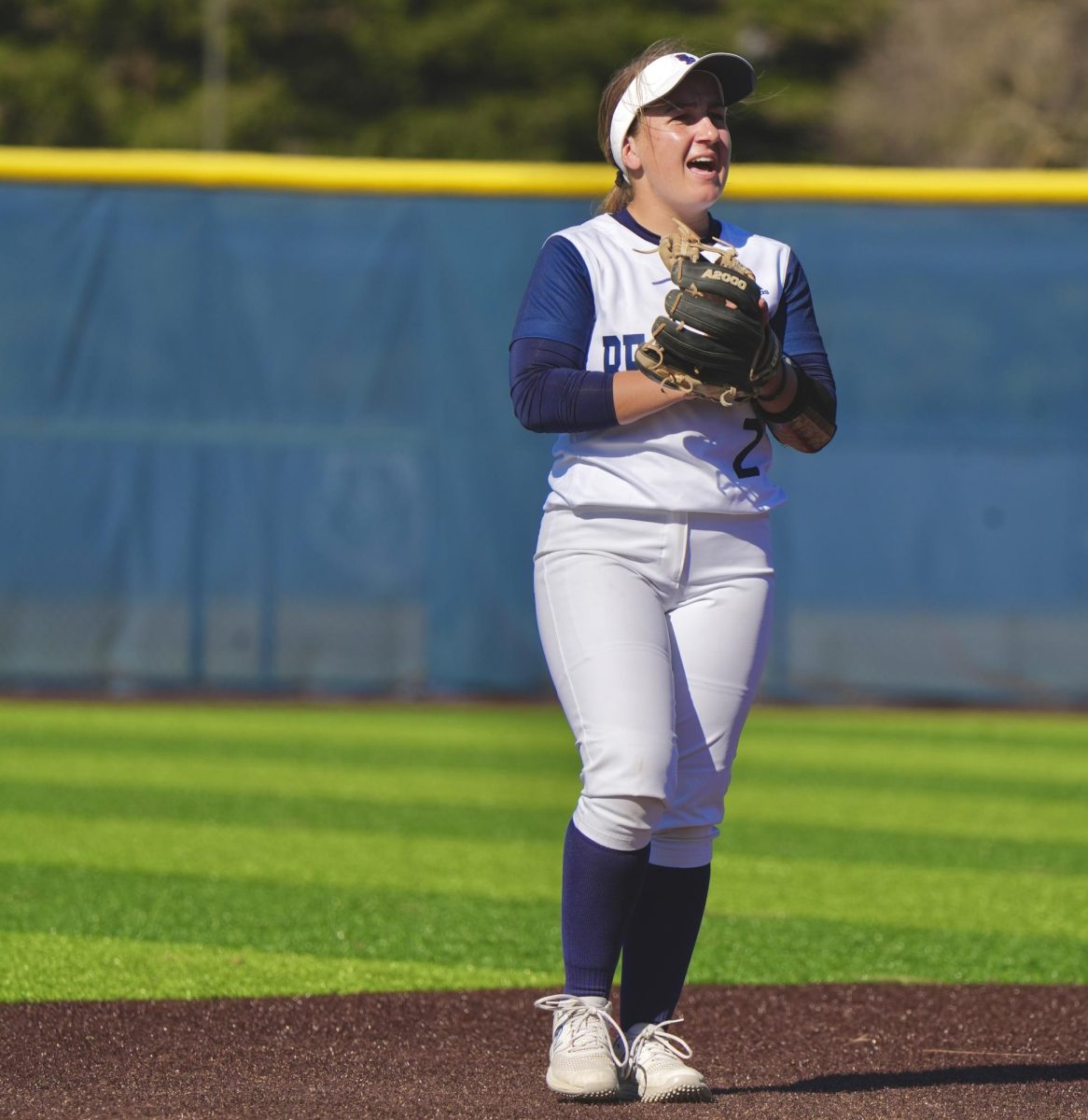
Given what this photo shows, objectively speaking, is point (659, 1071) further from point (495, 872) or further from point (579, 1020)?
point (495, 872)

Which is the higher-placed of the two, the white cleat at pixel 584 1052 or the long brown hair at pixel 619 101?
the long brown hair at pixel 619 101

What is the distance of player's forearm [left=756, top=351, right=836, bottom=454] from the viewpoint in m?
3.37

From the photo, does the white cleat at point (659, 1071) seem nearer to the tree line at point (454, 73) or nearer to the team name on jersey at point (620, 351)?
the team name on jersey at point (620, 351)

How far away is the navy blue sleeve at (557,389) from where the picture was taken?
3.28 meters

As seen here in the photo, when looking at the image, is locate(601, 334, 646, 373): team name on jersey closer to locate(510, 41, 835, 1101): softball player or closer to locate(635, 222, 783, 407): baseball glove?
locate(510, 41, 835, 1101): softball player

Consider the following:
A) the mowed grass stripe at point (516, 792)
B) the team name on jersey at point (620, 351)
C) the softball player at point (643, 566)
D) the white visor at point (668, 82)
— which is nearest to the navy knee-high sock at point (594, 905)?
the softball player at point (643, 566)

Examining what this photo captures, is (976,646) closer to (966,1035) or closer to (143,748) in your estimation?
(143,748)

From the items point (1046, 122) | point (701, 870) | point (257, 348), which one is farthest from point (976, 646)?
point (1046, 122)

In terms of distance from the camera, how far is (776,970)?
195 inches

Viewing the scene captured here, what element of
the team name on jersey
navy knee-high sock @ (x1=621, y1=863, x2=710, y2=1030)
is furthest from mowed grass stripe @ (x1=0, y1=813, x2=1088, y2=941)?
the team name on jersey

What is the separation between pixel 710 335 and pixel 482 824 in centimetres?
437

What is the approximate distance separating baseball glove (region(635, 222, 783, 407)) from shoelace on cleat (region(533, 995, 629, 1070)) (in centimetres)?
107

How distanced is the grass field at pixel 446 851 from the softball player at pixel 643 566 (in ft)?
4.39

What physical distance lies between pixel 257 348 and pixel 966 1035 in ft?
25.0
